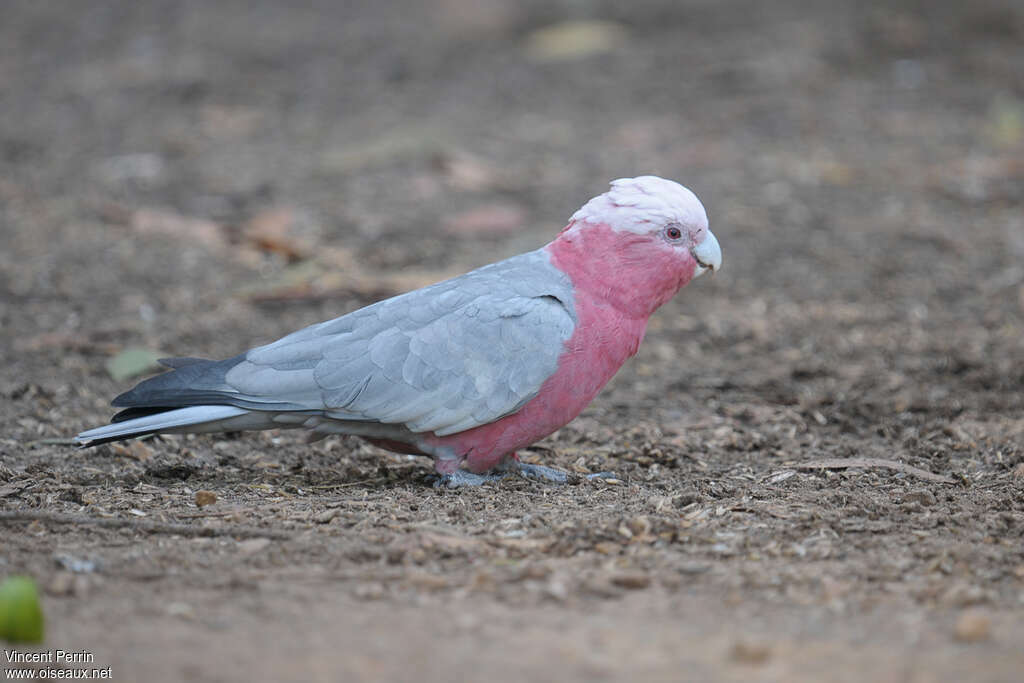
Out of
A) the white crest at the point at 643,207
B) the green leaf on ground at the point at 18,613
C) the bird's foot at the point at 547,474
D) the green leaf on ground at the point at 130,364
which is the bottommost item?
the bird's foot at the point at 547,474

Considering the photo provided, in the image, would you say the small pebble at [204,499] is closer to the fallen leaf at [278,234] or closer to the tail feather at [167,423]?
the tail feather at [167,423]

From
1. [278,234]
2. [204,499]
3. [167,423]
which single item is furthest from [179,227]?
[204,499]

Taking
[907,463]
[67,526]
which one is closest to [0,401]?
[67,526]

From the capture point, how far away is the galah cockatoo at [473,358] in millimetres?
4129

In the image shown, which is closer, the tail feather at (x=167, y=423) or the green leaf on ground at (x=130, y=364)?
the tail feather at (x=167, y=423)

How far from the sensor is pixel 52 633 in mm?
2811

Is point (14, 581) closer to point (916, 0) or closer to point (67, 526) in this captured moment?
point (67, 526)

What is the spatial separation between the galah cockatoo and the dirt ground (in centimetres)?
27

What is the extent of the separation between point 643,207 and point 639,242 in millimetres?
133

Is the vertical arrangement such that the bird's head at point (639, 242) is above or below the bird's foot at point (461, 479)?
above

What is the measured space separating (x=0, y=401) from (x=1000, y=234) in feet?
21.8

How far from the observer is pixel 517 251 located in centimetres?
761

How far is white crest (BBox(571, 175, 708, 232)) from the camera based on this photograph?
168 inches

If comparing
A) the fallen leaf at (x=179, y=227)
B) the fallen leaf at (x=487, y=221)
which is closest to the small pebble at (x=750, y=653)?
the fallen leaf at (x=487, y=221)
